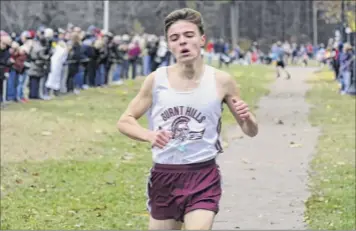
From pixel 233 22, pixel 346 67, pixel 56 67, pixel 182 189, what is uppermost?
pixel 182 189

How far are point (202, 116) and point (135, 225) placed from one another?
411 centimetres

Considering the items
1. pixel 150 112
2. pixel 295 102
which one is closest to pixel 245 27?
pixel 295 102

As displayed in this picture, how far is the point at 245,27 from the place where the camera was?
→ 89.1m

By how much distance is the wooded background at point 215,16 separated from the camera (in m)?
53.8

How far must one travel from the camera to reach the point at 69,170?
14570 millimetres

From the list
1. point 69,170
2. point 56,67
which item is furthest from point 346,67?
point 69,170

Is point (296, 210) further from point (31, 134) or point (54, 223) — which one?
point (31, 134)

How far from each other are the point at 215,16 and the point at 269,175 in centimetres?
6639

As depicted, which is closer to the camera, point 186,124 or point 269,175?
point 186,124

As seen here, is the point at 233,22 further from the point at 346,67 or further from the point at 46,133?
the point at 46,133

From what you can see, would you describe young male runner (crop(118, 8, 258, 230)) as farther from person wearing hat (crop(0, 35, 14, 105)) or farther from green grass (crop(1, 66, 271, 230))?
person wearing hat (crop(0, 35, 14, 105))

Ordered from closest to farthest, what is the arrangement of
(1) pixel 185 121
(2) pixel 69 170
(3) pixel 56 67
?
(1) pixel 185 121 < (2) pixel 69 170 < (3) pixel 56 67

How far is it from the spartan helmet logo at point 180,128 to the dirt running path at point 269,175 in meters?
3.89

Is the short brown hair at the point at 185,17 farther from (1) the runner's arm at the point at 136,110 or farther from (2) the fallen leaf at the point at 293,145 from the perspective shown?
(2) the fallen leaf at the point at 293,145
